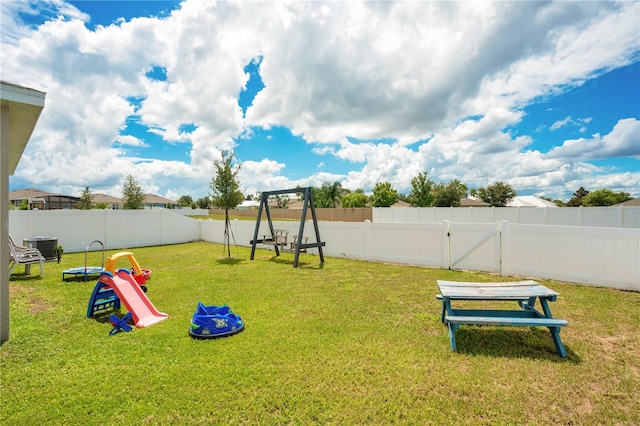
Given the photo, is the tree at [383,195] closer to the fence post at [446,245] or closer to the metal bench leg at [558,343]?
the fence post at [446,245]

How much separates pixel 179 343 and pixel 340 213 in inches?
1311

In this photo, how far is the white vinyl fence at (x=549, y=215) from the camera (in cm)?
1492

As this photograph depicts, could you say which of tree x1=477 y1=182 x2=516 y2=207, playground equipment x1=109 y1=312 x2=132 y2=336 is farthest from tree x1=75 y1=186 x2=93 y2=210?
tree x1=477 y1=182 x2=516 y2=207

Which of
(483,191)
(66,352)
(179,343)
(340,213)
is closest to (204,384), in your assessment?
(179,343)

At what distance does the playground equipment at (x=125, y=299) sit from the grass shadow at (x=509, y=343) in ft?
14.8

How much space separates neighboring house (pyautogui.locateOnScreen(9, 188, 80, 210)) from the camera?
44969 mm

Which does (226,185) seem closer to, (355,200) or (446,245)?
(446,245)

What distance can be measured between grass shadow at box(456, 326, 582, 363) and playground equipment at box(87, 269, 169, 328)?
14.8 feet

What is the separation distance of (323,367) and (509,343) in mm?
2466

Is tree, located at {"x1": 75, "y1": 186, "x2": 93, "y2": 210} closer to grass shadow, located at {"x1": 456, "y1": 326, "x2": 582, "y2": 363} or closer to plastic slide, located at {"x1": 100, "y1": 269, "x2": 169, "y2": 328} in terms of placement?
plastic slide, located at {"x1": 100, "y1": 269, "x2": 169, "y2": 328}

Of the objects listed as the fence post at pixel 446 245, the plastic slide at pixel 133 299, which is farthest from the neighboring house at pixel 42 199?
the fence post at pixel 446 245

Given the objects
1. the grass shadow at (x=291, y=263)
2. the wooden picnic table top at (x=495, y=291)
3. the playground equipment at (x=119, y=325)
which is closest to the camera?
the wooden picnic table top at (x=495, y=291)

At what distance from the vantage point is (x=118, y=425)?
254cm

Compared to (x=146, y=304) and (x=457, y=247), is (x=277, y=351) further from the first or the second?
(x=457, y=247)
